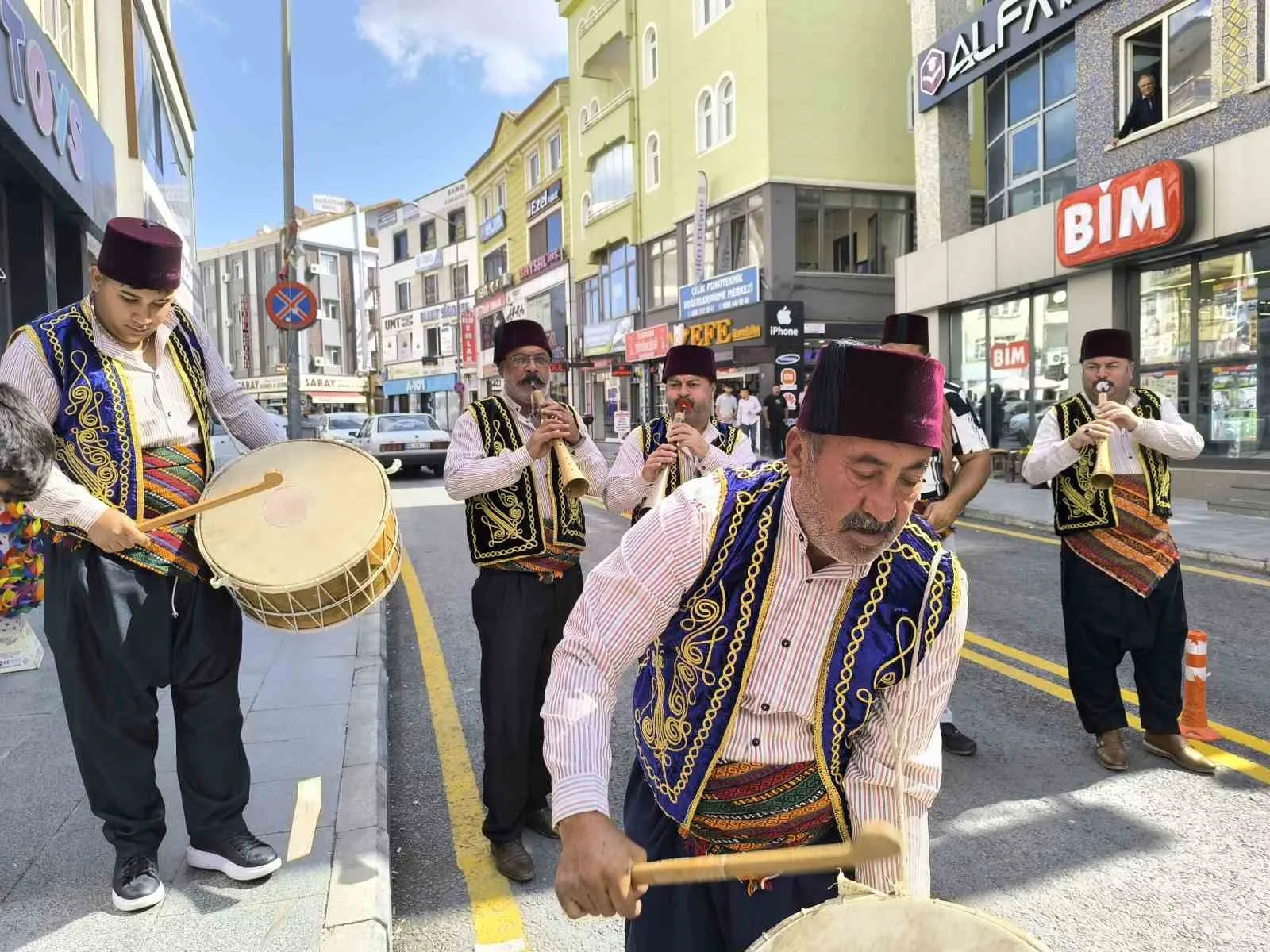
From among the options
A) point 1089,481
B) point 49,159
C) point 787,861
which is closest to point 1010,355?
point 1089,481

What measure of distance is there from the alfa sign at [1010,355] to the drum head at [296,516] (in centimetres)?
1555

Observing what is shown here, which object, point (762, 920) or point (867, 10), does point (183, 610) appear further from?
point (867, 10)

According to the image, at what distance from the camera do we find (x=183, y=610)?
2994 mm

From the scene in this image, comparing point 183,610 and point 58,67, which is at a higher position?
point 58,67

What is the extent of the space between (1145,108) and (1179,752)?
12.3m

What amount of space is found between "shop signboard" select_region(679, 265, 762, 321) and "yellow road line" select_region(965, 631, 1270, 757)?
1884 centimetres

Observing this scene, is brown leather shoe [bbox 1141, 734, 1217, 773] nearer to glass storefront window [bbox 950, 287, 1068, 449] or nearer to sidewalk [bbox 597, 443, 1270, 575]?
sidewalk [bbox 597, 443, 1270, 575]

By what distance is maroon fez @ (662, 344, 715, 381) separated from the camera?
4.38 m

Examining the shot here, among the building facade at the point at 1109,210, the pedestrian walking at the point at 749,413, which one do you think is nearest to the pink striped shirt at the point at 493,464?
the building facade at the point at 1109,210

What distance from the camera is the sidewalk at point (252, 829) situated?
2.79 metres

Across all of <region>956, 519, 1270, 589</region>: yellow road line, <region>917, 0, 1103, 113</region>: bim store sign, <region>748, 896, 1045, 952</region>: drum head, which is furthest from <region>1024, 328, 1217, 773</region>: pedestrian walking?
<region>917, 0, 1103, 113</region>: bim store sign

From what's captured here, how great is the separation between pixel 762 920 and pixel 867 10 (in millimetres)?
26684

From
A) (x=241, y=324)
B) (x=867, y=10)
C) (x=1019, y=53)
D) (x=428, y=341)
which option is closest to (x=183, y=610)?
(x=1019, y=53)

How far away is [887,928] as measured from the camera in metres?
1.47
